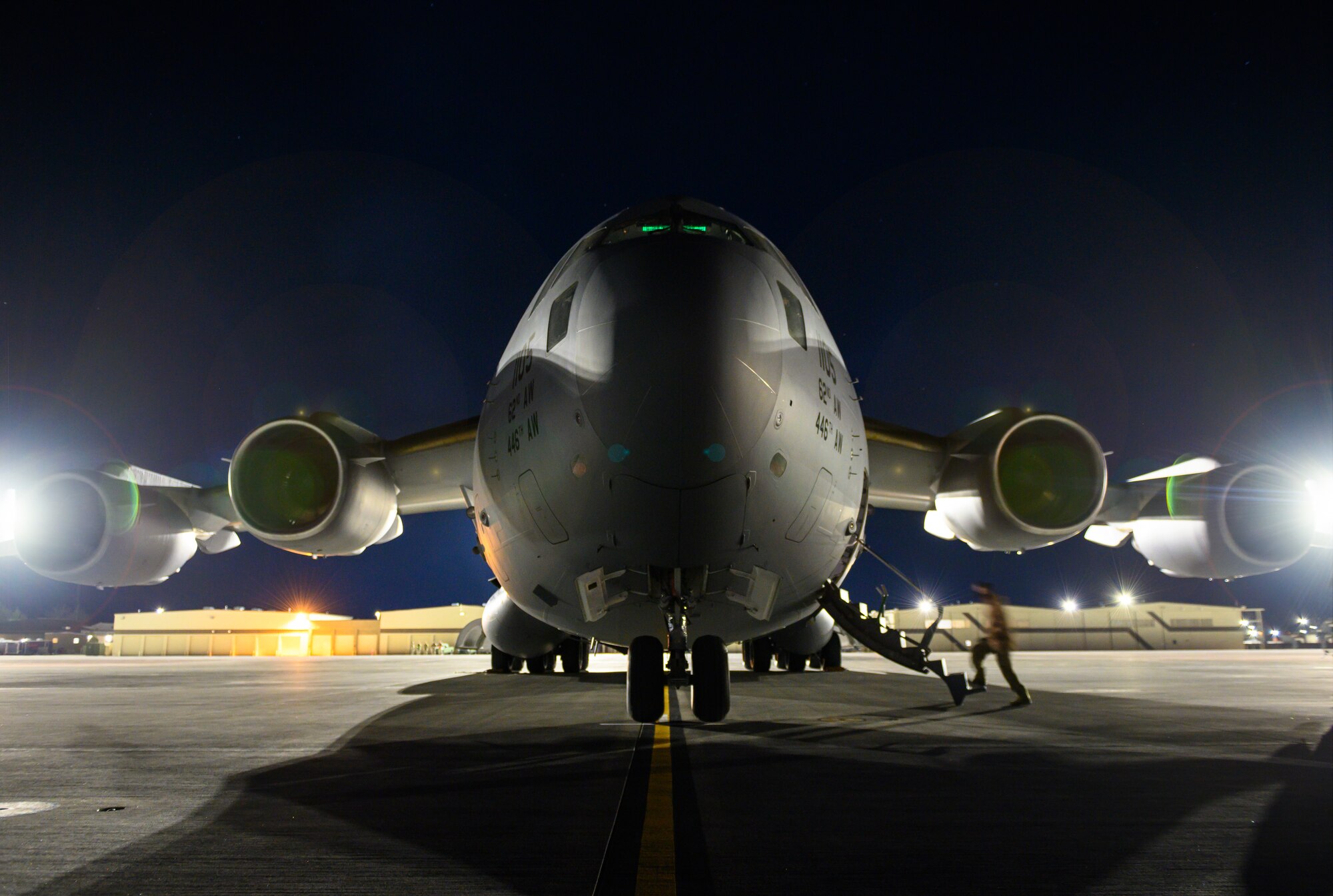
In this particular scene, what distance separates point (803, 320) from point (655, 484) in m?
1.71

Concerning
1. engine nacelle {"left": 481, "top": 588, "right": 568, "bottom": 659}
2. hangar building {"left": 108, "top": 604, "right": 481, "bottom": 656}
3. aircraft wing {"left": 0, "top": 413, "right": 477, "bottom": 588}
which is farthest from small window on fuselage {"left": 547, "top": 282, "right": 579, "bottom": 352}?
hangar building {"left": 108, "top": 604, "right": 481, "bottom": 656}

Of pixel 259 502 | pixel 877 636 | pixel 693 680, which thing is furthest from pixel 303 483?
pixel 877 636

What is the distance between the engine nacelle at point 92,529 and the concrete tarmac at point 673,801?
212cm

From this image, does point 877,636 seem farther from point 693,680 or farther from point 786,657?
point 786,657

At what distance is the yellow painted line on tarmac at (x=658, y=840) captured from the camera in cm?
268

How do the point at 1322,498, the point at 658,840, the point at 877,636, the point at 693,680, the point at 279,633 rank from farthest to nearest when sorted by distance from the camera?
the point at 279,633
the point at 1322,498
the point at 877,636
the point at 693,680
the point at 658,840

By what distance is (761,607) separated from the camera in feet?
19.7

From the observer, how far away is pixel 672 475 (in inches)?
201

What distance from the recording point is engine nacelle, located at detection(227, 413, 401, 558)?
839 cm

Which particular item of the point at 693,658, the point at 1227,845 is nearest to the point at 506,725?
the point at 693,658

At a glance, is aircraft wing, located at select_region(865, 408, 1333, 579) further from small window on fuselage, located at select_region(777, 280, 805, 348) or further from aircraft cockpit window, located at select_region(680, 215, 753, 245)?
aircraft cockpit window, located at select_region(680, 215, 753, 245)

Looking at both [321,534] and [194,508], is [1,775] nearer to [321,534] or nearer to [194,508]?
[321,534]

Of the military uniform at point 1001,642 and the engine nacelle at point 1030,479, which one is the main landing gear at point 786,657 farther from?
the engine nacelle at point 1030,479

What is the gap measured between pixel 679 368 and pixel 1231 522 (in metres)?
8.14
